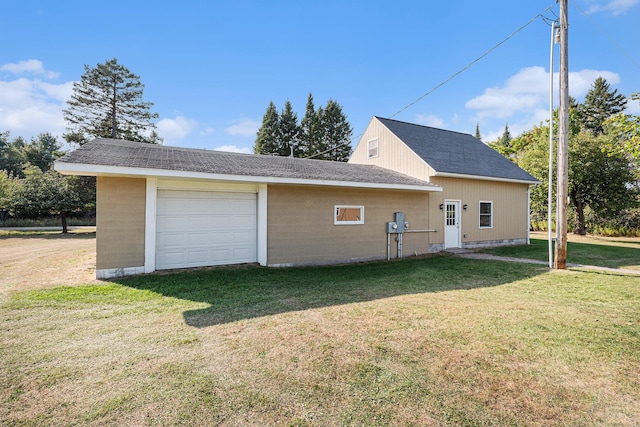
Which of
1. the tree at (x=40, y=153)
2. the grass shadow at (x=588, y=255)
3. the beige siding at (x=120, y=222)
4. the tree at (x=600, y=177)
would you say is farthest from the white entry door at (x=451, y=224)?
the tree at (x=40, y=153)

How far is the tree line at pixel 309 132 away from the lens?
109ft

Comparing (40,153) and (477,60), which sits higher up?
(40,153)

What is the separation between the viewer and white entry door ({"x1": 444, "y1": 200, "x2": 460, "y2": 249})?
1124 centimetres

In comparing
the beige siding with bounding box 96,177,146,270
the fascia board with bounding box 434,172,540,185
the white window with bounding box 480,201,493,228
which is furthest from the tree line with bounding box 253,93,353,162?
the beige siding with bounding box 96,177,146,270

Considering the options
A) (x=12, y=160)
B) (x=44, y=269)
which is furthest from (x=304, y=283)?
(x=12, y=160)

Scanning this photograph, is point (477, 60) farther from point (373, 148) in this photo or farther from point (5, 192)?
point (5, 192)

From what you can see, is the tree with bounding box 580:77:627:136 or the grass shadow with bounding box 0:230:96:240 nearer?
the grass shadow with bounding box 0:230:96:240

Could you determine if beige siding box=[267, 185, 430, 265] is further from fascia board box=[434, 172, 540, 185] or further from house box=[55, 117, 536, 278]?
fascia board box=[434, 172, 540, 185]

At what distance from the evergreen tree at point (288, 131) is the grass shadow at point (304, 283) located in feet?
88.3

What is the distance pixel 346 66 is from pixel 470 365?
1428 cm

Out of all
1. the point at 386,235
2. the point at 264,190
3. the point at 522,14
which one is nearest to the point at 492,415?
the point at 264,190

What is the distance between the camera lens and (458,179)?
1141 centimetres

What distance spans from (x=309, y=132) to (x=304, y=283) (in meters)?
29.4

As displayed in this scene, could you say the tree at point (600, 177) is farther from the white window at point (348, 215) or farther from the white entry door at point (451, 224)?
the white window at point (348, 215)
